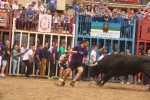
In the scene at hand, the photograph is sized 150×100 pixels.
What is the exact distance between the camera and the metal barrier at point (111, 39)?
2052 cm

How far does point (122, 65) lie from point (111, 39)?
6.43 metres

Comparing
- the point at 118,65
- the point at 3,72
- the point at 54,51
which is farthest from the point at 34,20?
the point at 118,65

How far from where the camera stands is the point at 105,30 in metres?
20.6

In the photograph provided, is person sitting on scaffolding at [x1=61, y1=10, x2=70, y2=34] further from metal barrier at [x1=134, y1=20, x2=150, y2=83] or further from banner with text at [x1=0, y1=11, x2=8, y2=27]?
metal barrier at [x1=134, y1=20, x2=150, y2=83]

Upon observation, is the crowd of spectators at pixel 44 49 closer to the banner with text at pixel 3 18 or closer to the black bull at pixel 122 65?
the banner with text at pixel 3 18

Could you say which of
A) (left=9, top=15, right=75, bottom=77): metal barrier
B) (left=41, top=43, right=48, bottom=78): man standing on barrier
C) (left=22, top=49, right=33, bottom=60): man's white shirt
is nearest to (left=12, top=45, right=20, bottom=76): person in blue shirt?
(left=9, top=15, right=75, bottom=77): metal barrier

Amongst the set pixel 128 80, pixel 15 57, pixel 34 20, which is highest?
pixel 34 20

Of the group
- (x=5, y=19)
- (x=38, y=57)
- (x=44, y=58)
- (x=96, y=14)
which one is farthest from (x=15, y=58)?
(x=96, y=14)

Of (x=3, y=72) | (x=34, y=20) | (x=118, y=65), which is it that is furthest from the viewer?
(x=34, y=20)

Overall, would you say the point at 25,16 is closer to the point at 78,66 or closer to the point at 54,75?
the point at 54,75

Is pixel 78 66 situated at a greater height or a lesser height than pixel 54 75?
greater

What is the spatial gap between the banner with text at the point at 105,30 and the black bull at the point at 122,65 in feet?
19.3

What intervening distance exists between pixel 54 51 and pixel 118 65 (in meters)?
5.33

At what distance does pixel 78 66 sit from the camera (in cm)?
1318
